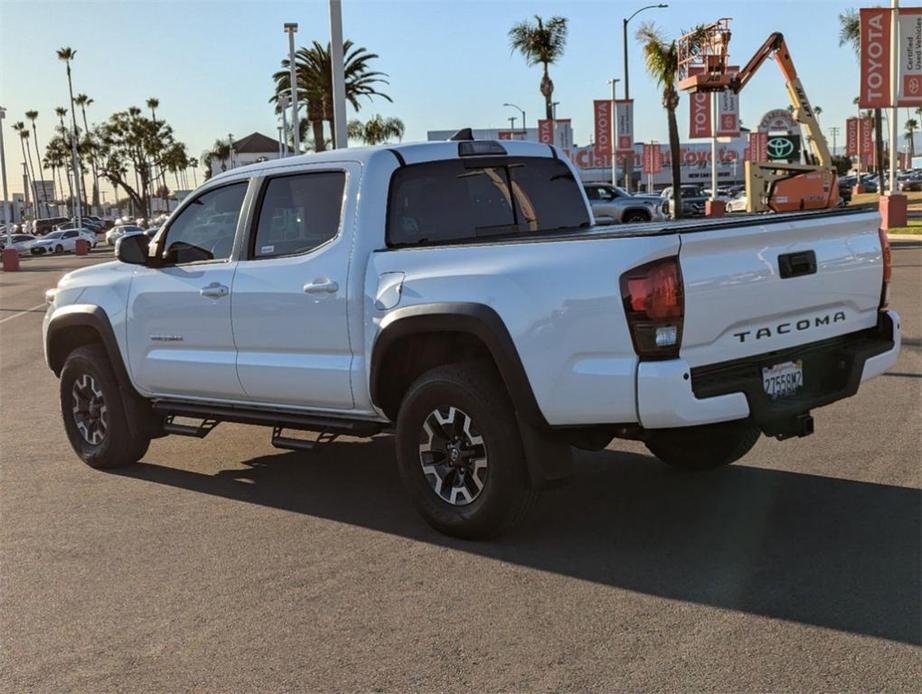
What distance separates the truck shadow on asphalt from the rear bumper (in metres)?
0.61

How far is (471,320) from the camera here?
509 centimetres

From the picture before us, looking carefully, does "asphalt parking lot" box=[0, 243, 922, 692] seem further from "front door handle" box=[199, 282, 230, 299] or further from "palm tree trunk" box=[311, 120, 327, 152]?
"palm tree trunk" box=[311, 120, 327, 152]

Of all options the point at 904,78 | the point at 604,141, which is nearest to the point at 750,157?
the point at 604,141

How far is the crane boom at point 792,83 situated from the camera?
1091 inches

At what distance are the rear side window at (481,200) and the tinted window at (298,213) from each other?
374 mm

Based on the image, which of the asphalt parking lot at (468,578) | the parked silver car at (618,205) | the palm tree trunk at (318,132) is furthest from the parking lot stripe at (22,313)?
the palm tree trunk at (318,132)

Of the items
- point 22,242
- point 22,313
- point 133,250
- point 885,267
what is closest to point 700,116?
point 22,313

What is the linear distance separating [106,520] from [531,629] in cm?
293

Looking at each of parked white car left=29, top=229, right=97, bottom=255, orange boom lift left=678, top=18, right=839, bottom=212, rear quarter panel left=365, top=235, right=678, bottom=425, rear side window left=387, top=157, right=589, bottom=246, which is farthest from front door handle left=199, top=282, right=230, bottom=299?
parked white car left=29, top=229, right=97, bottom=255

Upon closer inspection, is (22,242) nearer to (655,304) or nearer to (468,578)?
(468,578)

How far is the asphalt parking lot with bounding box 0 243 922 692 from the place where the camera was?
392 centimetres

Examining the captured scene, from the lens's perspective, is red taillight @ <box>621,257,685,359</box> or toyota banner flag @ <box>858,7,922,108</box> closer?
red taillight @ <box>621,257,685,359</box>

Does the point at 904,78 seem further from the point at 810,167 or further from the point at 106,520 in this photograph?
the point at 106,520

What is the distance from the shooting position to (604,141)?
48719 millimetres
